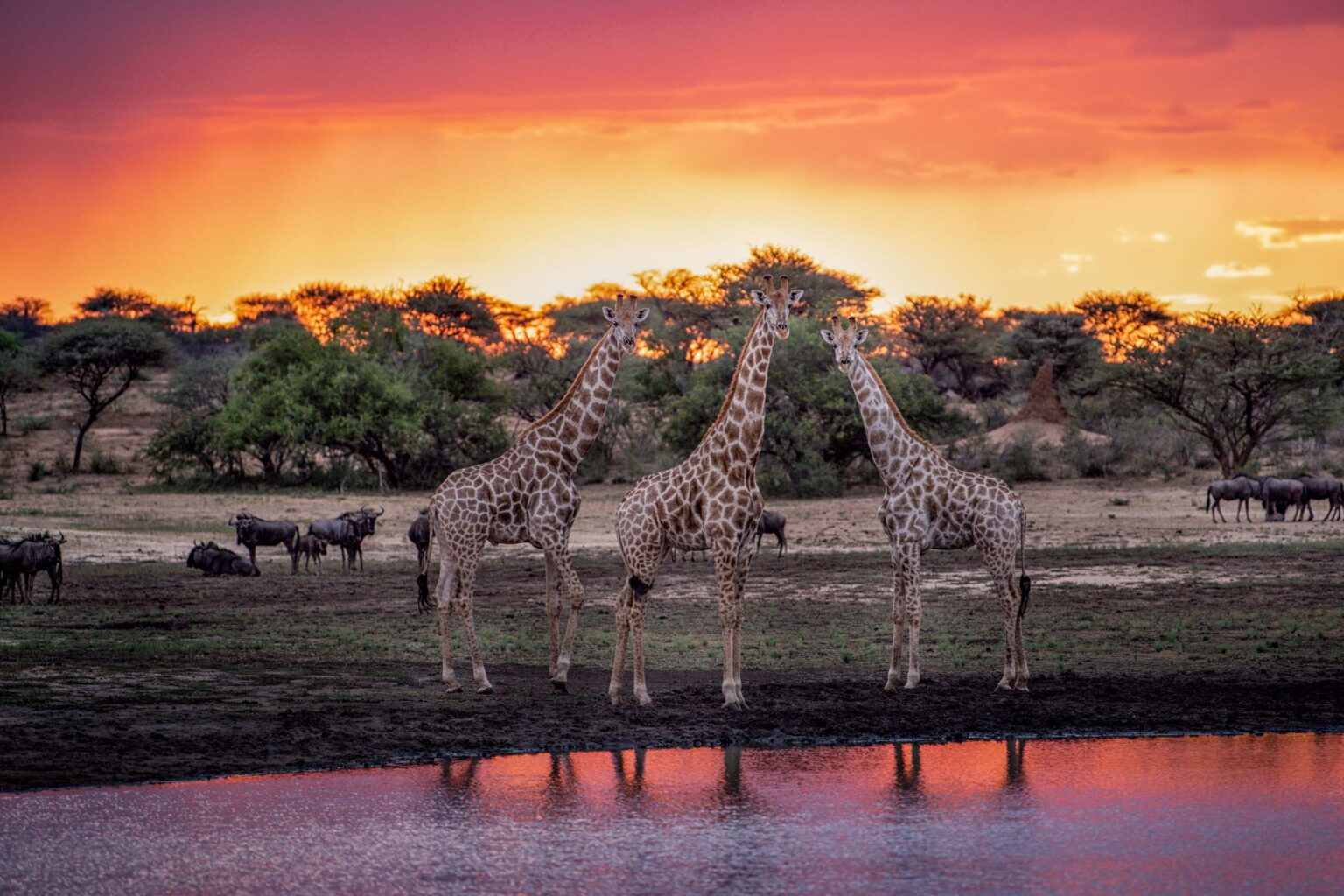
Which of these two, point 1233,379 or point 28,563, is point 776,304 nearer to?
point 28,563

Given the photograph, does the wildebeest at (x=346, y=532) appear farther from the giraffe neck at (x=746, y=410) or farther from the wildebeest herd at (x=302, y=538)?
the giraffe neck at (x=746, y=410)

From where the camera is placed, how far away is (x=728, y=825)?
899 centimetres

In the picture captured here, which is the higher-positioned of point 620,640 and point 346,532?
point 346,532

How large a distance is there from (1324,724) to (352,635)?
388 inches

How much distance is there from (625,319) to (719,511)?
6.92 ft

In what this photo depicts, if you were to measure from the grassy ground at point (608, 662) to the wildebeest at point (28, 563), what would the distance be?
518 mm

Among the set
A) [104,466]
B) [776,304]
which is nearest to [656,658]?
[776,304]

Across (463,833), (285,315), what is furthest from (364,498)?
(285,315)

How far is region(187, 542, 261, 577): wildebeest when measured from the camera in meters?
23.6

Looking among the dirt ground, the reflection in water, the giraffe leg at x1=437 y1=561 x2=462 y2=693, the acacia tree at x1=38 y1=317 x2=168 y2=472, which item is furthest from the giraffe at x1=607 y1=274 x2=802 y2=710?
the acacia tree at x1=38 y1=317 x2=168 y2=472

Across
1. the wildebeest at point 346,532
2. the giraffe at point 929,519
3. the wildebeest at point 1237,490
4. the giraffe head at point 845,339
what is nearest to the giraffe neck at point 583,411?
the giraffe head at point 845,339

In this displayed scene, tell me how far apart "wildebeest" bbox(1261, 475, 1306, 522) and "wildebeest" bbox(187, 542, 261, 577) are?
63.4 ft

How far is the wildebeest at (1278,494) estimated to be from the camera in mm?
30453

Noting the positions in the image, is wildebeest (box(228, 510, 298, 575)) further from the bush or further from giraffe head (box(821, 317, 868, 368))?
the bush
